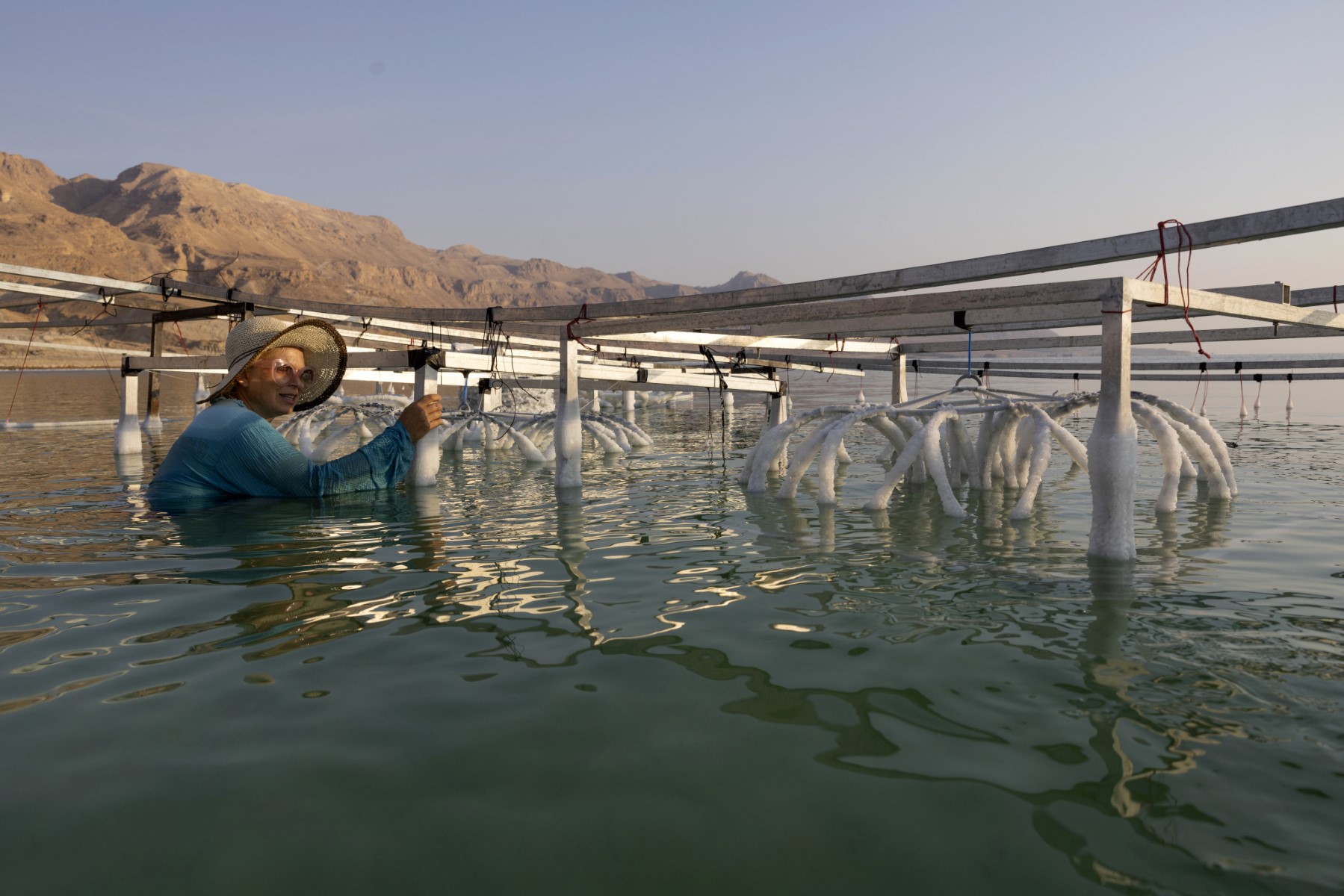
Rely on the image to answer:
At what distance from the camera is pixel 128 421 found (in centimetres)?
1405

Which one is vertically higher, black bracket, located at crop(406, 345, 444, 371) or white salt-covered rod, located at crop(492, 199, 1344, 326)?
white salt-covered rod, located at crop(492, 199, 1344, 326)

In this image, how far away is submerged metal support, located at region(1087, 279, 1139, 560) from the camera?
17.4 ft

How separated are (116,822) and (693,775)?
1.78 metres

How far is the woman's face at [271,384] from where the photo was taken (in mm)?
6980

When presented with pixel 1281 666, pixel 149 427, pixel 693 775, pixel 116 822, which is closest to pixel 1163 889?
pixel 693 775

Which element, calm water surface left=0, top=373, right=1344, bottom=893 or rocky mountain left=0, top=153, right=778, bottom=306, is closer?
calm water surface left=0, top=373, right=1344, bottom=893

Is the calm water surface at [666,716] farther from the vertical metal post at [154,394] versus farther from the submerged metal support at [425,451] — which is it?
the vertical metal post at [154,394]

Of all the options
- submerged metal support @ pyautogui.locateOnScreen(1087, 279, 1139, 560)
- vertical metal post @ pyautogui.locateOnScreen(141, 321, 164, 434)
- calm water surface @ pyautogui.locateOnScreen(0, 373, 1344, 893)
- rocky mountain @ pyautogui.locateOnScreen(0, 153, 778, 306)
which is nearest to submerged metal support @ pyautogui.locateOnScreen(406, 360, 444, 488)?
calm water surface @ pyautogui.locateOnScreen(0, 373, 1344, 893)

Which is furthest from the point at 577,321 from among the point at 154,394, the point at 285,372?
the point at 154,394

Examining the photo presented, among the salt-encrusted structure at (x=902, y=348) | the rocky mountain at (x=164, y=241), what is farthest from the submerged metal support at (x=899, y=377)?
the rocky mountain at (x=164, y=241)

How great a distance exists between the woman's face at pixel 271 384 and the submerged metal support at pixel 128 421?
29.0ft

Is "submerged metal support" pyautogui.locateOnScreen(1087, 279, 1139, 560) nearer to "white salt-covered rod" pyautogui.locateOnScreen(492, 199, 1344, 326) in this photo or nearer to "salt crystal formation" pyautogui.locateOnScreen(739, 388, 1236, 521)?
"white salt-covered rod" pyautogui.locateOnScreen(492, 199, 1344, 326)

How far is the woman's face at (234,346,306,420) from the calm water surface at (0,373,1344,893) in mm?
1393

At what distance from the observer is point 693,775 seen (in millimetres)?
2553
